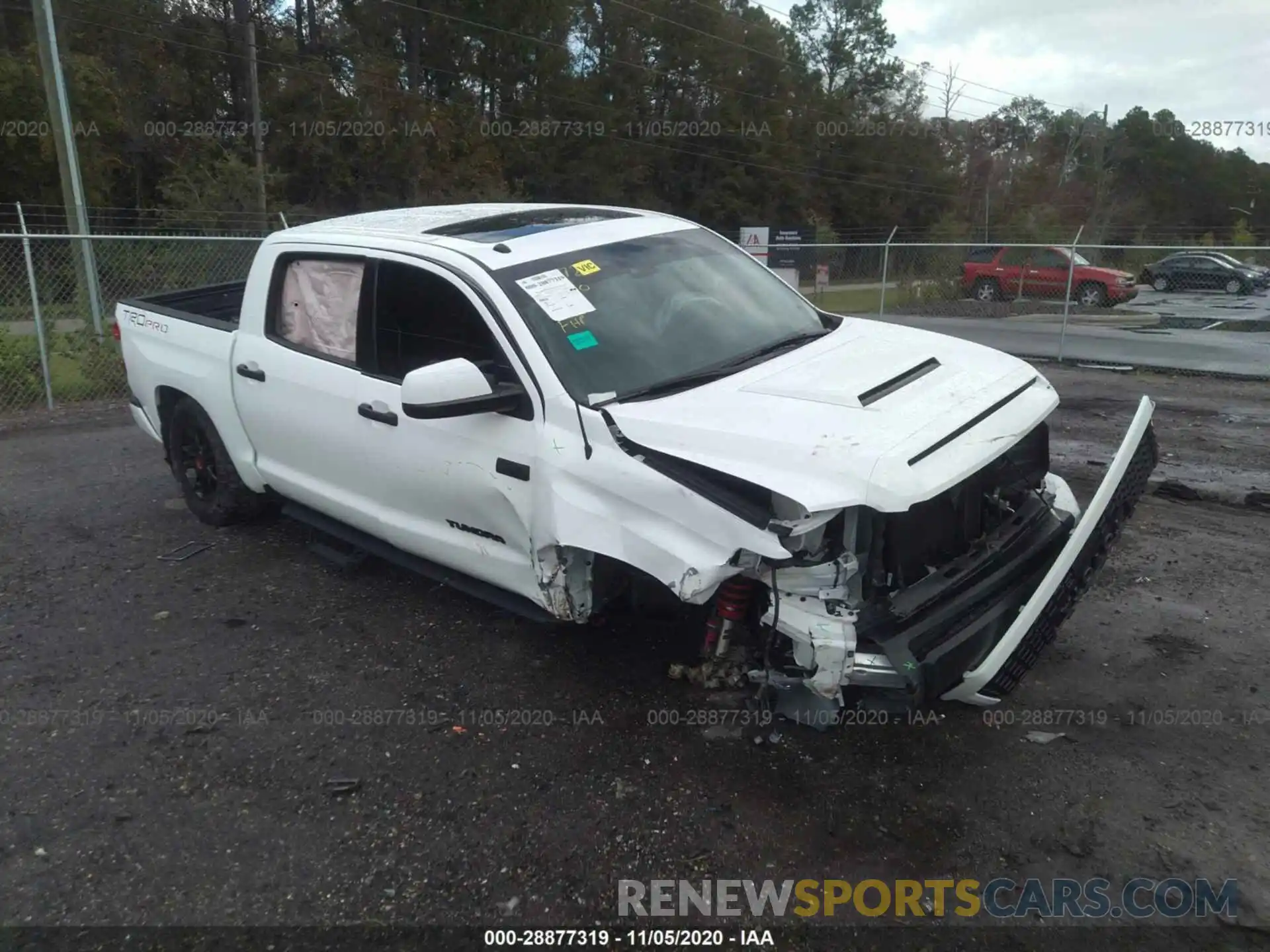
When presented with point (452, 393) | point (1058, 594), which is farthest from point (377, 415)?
point (1058, 594)

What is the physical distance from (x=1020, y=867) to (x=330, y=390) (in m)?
3.42

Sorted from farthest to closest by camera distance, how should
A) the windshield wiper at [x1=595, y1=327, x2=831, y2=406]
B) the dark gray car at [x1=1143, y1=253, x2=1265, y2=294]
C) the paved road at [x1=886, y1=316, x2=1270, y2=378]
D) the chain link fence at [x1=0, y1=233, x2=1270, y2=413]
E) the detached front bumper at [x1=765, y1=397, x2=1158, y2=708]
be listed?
the dark gray car at [x1=1143, y1=253, x2=1265, y2=294] < the paved road at [x1=886, y1=316, x2=1270, y2=378] < the chain link fence at [x1=0, y1=233, x2=1270, y2=413] < the windshield wiper at [x1=595, y1=327, x2=831, y2=406] < the detached front bumper at [x1=765, y1=397, x2=1158, y2=708]

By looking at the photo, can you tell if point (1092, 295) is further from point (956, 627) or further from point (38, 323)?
point (956, 627)

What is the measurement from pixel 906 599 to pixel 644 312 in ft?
5.32

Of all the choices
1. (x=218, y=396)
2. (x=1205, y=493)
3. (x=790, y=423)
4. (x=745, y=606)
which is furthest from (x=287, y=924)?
(x=1205, y=493)

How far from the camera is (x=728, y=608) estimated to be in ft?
11.3

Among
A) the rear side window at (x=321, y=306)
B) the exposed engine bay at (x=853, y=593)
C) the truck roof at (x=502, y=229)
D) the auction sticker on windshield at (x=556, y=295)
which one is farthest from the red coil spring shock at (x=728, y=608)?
the rear side window at (x=321, y=306)

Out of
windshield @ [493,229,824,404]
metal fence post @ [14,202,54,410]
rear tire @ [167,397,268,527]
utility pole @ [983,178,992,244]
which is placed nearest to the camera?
windshield @ [493,229,824,404]

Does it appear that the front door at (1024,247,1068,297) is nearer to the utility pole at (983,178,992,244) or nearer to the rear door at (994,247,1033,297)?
the rear door at (994,247,1033,297)

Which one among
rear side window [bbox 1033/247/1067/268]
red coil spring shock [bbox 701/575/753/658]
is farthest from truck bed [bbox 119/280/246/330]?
rear side window [bbox 1033/247/1067/268]

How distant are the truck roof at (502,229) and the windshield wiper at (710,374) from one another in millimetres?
837

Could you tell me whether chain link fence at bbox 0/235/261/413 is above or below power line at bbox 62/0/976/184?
below

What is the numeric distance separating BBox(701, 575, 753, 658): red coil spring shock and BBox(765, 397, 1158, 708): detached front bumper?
0.99 feet

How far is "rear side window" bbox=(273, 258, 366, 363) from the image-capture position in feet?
14.6
